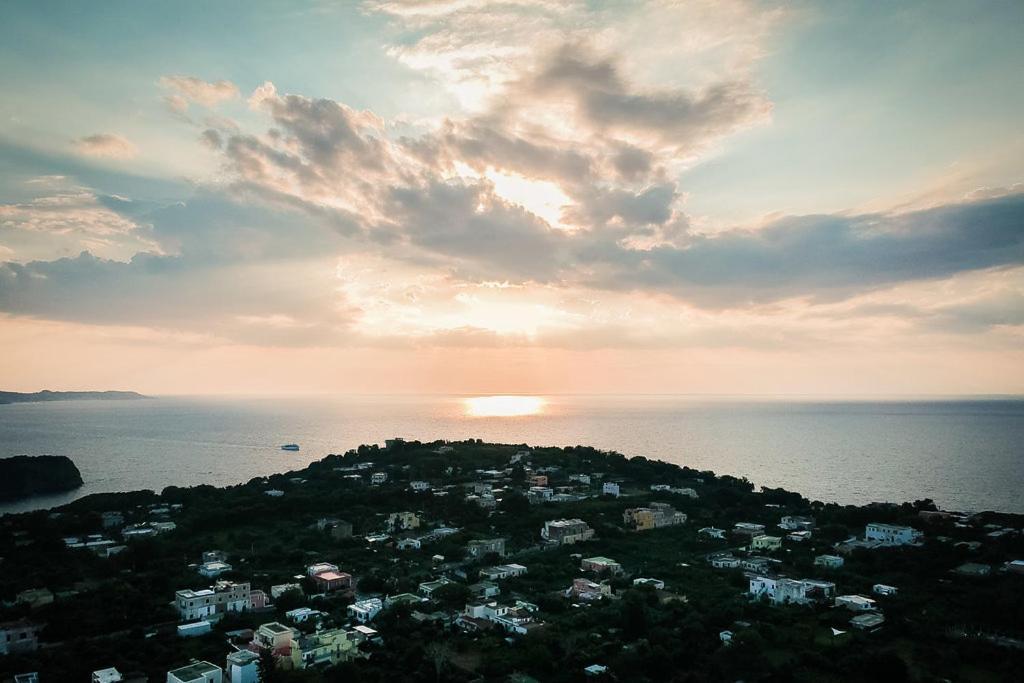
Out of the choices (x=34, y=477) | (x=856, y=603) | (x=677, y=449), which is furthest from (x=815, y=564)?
(x=34, y=477)

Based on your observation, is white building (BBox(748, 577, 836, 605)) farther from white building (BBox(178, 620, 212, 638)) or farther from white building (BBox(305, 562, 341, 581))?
white building (BBox(178, 620, 212, 638))

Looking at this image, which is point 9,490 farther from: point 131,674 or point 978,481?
point 978,481

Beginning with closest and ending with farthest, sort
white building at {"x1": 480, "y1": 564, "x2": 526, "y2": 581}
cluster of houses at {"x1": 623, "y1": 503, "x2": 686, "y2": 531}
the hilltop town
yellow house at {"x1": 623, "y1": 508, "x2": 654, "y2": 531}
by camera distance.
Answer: the hilltop town, white building at {"x1": 480, "y1": 564, "x2": 526, "y2": 581}, yellow house at {"x1": 623, "y1": 508, "x2": 654, "y2": 531}, cluster of houses at {"x1": 623, "y1": 503, "x2": 686, "y2": 531}

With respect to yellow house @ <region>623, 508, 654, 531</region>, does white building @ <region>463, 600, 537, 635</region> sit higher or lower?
lower

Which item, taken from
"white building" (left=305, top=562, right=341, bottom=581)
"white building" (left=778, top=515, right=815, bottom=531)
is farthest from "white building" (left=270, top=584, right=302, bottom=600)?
"white building" (left=778, top=515, right=815, bottom=531)

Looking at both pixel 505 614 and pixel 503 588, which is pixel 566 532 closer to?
pixel 503 588

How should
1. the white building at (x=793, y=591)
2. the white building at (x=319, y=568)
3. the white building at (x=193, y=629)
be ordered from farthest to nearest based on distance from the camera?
the white building at (x=319, y=568) < the white building at (x=793, y=591) < the white building at (x=193, y=629)

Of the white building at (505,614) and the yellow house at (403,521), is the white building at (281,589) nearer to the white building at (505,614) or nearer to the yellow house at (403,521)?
the white building at (505,614)

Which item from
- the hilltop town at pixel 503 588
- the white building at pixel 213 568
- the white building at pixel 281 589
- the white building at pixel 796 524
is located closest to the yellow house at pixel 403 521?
the hilltop town at pixel 503 588
